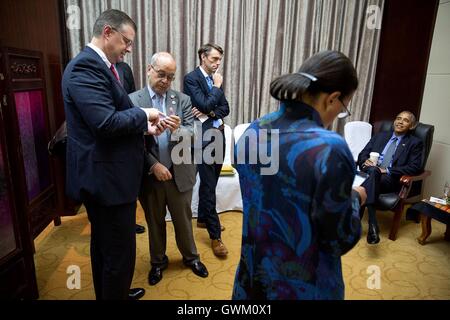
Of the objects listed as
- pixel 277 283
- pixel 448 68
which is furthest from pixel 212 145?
pixel 448 68

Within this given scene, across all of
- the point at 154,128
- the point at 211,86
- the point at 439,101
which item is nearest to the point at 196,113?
the point at 211,86

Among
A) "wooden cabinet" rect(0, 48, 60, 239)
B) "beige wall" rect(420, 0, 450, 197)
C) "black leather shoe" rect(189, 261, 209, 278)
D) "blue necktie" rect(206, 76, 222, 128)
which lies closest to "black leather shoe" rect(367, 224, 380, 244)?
"beige wall" rect(420, 0, 450, 197)

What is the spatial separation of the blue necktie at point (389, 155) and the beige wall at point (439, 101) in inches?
26.1

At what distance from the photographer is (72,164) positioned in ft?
4.78

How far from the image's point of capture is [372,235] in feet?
9.19

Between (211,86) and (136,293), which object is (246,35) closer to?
(211,86)

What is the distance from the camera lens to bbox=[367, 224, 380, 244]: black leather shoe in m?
2.79

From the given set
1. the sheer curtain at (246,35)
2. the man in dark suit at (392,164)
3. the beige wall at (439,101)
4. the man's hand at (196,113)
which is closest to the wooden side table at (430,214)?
the man in dark suit at (392,164)

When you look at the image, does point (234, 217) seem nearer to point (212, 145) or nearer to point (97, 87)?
point (212, 145)

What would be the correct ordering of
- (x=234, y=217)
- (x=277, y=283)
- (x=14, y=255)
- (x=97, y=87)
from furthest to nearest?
(x=234, y=217)
(x=14, y=255)
(x=97, y=87)
(x=277, y=283)

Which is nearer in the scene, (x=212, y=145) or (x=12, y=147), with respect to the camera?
(x=12, y=147)

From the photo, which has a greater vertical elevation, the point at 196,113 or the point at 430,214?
the point at 196,113

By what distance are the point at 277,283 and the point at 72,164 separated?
100 cm

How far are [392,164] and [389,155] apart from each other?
3.9 inches
